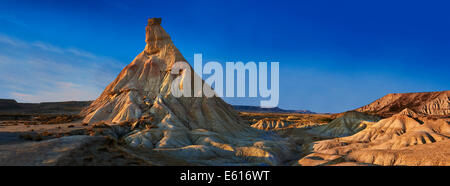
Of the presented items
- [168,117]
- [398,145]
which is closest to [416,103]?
[398,145]

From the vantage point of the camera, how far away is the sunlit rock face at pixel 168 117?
28.4 meters

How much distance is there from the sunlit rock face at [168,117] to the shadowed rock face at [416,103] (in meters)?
115

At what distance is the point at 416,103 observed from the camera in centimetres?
14225

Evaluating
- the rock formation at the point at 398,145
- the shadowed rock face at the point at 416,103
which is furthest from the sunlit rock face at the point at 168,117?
the shadowed rock face at the point at 416,103

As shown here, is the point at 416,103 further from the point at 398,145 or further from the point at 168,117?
the point at 168,117

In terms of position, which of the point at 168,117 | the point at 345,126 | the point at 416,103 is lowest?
the point at 345,126

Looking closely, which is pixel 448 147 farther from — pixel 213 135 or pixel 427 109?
pixel 427 109

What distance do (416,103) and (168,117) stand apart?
161 meters

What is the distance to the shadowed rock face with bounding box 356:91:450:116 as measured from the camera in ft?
418

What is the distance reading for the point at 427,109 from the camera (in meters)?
131

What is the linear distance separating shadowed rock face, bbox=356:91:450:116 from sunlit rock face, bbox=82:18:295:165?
4519 inches

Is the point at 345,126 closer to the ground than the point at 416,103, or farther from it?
closer to the ground

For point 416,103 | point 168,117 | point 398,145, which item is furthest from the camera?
point 416,103
